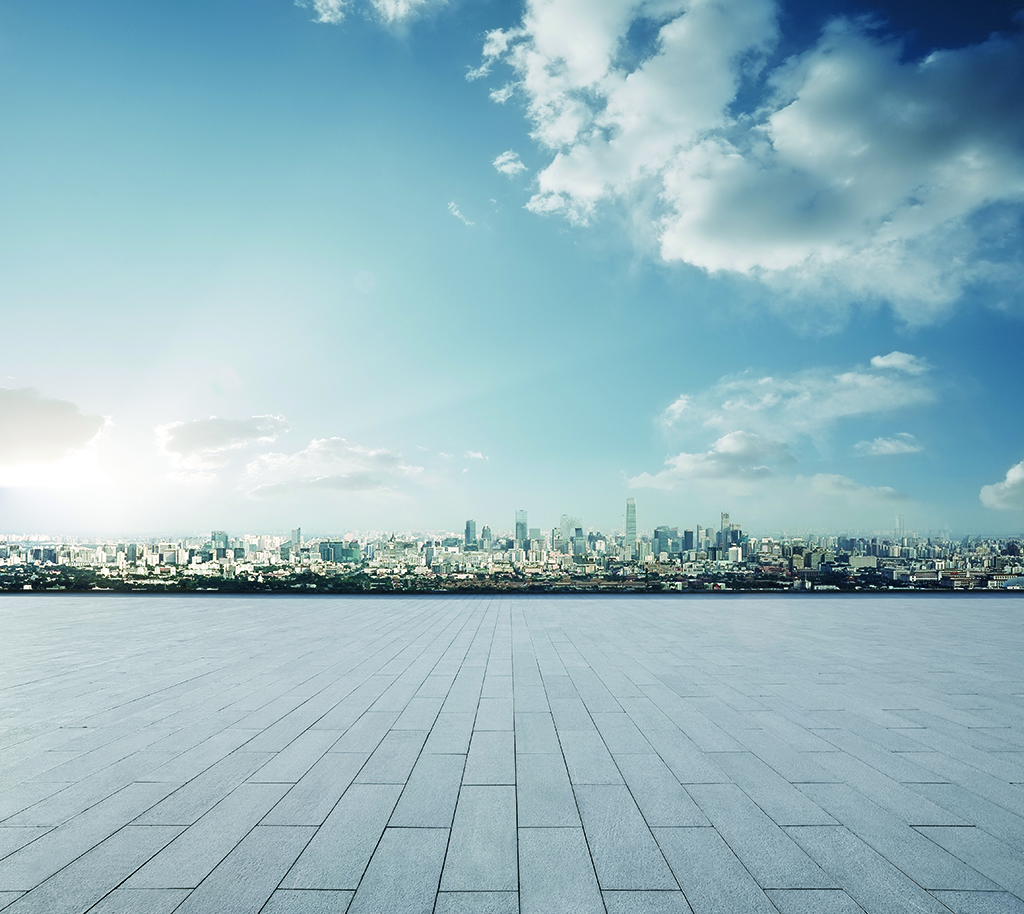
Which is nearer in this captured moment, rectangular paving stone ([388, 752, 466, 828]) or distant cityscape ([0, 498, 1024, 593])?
rectangular paving stone ([388, 752, 466, 828])

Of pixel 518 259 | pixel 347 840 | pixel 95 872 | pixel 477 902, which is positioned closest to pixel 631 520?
pixel 518 259

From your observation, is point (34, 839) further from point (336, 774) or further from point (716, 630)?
point (716, 630)

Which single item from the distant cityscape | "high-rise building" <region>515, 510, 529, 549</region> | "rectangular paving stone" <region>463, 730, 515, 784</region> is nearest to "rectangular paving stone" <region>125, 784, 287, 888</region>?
"rectangular paving stone" <region>463, 730, 515, 784</region>

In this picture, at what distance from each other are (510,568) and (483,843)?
1652 cm

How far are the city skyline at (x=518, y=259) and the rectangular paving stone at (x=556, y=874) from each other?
15.0 metres

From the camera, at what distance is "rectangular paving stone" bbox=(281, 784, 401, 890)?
2.50 meters

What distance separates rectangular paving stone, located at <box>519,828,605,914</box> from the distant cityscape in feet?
48.6

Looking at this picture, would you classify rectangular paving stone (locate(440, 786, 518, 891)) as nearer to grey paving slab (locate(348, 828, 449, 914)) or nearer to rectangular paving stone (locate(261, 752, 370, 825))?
grey paving slab (locate(348, 828, 449, 914))

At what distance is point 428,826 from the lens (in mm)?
3008

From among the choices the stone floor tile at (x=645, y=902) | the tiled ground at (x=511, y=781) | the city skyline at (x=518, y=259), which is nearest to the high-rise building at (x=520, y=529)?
the city skyline at (x=518, y=259)

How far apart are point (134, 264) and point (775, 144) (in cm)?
2186

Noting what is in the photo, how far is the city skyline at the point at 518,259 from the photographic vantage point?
15.3 metres

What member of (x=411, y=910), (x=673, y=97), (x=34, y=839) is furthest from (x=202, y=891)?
(x=673, y=97)

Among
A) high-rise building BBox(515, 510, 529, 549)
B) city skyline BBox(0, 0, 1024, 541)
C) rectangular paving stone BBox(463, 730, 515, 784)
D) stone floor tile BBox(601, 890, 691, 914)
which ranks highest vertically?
city skyline BBox(0, 0, 1024, 541)
